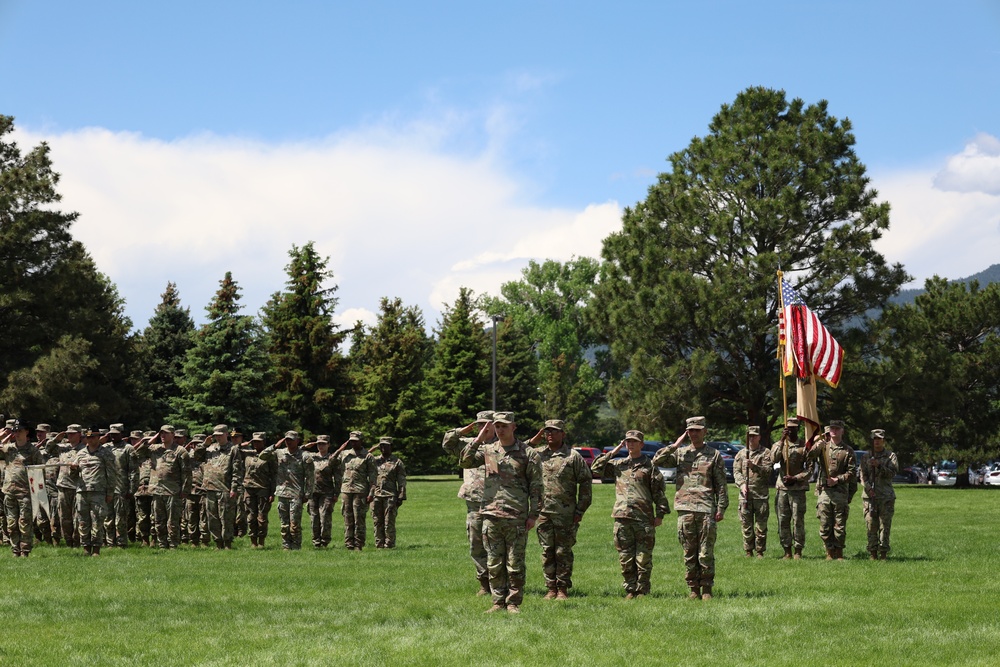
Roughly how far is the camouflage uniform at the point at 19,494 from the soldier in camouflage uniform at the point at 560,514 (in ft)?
37.4

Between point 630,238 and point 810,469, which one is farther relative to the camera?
point 630,238

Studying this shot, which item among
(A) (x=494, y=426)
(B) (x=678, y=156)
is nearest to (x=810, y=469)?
(A) (x=494, y=426)

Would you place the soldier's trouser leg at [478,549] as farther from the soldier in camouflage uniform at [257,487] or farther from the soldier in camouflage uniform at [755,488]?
the soldier in camouflage uniform at [257,487]

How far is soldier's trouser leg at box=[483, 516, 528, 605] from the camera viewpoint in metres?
14.7

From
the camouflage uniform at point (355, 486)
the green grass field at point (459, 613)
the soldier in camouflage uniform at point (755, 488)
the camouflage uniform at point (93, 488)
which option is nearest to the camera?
the green grass field at point (459, 613)

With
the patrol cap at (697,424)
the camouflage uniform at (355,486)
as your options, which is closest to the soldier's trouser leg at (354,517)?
the camouflage uniform at (355,486)

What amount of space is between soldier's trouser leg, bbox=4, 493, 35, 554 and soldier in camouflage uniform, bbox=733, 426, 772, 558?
501 inches

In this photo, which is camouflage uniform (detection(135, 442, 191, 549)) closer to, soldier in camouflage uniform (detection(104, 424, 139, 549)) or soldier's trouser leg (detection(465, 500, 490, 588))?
soldier in camouflage uniform (detection(104, 424, 139, 549))

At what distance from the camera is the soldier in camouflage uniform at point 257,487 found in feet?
84.5

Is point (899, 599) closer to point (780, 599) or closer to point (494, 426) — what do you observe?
point (780, 599)

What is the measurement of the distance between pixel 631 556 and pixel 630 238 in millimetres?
42209

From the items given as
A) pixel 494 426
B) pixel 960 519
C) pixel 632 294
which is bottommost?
pixel 960 519

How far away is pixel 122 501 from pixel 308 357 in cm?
4165

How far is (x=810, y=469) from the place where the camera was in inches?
890
